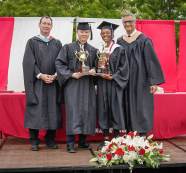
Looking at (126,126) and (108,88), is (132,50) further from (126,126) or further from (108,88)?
(126,126)

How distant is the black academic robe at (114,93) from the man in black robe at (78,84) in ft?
0.43

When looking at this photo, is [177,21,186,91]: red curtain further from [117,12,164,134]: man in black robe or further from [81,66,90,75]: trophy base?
[81,66,90,75]: trophy base

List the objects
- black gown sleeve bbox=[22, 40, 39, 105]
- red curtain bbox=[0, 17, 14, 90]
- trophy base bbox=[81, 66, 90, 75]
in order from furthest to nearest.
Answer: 1. red curtain bbox=[0, 17, 14, 90]
2. black gown sleeve bbox=[22, 40, 39, 105]
3. trophy base bbox=[81, 66, 90, 75]

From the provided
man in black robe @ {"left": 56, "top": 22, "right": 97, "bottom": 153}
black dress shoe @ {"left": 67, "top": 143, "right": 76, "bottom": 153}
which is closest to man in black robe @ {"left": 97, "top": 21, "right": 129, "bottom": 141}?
man in black robe @ {"left": 56, "top": 22, "right": 97, "bottom": 153}

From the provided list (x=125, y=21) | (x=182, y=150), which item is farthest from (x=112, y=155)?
(x=125, y=21)

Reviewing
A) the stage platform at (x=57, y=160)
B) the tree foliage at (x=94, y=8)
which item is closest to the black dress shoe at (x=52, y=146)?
the stage platform at (x=57, y=160)

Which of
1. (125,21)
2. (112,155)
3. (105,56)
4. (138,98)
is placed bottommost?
(112,155)

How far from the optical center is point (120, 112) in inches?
247

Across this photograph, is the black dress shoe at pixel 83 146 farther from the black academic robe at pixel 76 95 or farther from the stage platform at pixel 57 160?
the black academic robe at pixel 76 95

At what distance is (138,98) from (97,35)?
5.95 feet

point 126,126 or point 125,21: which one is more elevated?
point 125,21

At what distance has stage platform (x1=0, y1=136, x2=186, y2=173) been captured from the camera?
17.4 ft

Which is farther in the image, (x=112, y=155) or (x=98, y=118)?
(x=98, y=118)

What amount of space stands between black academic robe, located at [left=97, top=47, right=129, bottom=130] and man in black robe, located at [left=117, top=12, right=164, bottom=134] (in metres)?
0.16
